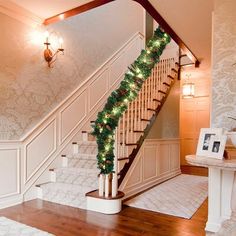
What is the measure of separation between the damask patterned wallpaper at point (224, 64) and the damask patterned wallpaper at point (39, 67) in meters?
2.59

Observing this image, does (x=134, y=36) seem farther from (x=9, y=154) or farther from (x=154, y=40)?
(x=9, y=154)

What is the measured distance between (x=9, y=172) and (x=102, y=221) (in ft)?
4.89

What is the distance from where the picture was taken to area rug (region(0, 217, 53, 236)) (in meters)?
2.42

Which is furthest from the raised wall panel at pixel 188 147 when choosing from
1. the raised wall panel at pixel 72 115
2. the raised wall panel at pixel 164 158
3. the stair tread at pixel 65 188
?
the stair tread at pixel 65 188

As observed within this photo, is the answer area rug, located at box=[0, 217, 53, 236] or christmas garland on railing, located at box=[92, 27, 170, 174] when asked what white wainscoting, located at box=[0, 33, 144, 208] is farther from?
christmas garland on railing, located at box=[92, 27, 170, 174]

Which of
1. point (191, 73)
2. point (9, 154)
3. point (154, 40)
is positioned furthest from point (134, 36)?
point (9, 154)

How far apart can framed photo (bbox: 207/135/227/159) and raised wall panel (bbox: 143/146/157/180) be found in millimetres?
2402

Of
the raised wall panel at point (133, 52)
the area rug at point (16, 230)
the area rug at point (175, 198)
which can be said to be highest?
the raised wall panel at point (133, 52)

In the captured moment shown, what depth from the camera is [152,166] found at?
4691mm

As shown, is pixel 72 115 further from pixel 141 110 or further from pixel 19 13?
pixel 19 13

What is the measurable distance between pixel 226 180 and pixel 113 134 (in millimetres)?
1482

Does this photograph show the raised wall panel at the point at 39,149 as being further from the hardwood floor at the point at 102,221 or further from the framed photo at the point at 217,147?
the framed photo at the point at 217,147

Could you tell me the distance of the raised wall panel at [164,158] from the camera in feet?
16.6

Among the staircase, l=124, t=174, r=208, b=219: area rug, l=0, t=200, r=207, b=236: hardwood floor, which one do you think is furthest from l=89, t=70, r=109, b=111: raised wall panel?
l=0, t=200, r=207, b=236: hardwood floor
